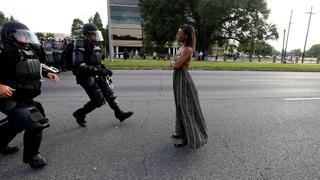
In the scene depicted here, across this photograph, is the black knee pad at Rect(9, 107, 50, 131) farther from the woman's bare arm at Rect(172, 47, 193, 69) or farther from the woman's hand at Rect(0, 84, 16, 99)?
the woman's bare arm at Rect(172, 47, 193, 69)

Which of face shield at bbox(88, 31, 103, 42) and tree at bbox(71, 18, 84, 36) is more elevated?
tree at bbox(71, 18, 84, 36)

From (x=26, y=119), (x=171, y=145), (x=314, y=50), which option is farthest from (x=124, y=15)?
(x=314, y=50)

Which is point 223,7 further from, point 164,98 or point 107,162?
point 107,162

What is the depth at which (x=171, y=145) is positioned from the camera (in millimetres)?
3859

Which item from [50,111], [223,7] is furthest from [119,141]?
[223,7]

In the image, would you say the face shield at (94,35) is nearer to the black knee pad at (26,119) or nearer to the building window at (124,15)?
the black knee pad at (26,119)

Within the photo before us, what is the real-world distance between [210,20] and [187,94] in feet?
116

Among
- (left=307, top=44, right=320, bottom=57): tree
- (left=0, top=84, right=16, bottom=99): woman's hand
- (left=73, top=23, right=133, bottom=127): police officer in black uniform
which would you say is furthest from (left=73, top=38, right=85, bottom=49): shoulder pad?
(left=307, top=44, right=320, bottom=57): tree

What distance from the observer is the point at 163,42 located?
44.2 metres

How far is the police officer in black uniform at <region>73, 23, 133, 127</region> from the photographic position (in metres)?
4.04

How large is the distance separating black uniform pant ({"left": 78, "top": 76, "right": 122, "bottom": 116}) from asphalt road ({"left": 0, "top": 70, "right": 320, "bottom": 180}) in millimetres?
399

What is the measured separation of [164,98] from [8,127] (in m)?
4.40

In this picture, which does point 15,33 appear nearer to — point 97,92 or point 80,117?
point 97,92

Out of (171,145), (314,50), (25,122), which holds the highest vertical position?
(314,50)
